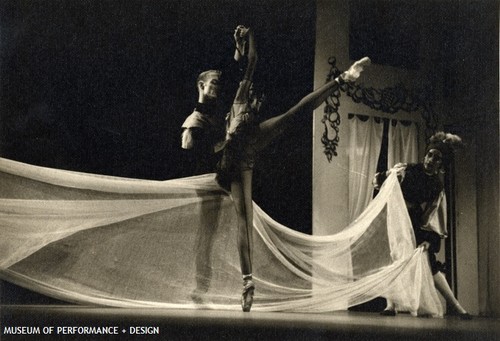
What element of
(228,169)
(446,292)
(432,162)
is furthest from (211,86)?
(446,292)

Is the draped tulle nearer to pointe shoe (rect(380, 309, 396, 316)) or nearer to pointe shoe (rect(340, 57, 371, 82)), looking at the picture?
pointe shoe (rect(380, 309, 396, 316))

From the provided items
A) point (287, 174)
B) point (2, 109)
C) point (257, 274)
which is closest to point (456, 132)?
point (287, 174)

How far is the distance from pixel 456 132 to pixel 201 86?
150cm

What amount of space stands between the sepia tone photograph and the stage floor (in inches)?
0.7

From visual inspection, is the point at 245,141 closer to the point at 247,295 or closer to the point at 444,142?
the point at 247,295

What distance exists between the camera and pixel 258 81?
3326 millimetres

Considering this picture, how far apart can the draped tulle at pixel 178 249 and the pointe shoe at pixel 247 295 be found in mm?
83

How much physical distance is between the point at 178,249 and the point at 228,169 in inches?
16.1

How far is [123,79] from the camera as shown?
10.4ft

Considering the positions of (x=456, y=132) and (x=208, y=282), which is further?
(x=456, y=132)

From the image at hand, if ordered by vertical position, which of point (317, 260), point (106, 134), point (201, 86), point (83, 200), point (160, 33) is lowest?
point (317, 260)

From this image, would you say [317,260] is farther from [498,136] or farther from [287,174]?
[498,136]

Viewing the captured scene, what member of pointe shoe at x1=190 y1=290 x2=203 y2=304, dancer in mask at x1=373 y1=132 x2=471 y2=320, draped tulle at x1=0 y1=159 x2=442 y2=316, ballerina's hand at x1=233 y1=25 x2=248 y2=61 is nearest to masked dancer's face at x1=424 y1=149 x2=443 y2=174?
dancer in mask at x1=373 y1=132 x2=471 y2=320

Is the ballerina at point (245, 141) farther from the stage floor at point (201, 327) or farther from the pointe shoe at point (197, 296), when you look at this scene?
the stage floor at point (201, 327)
